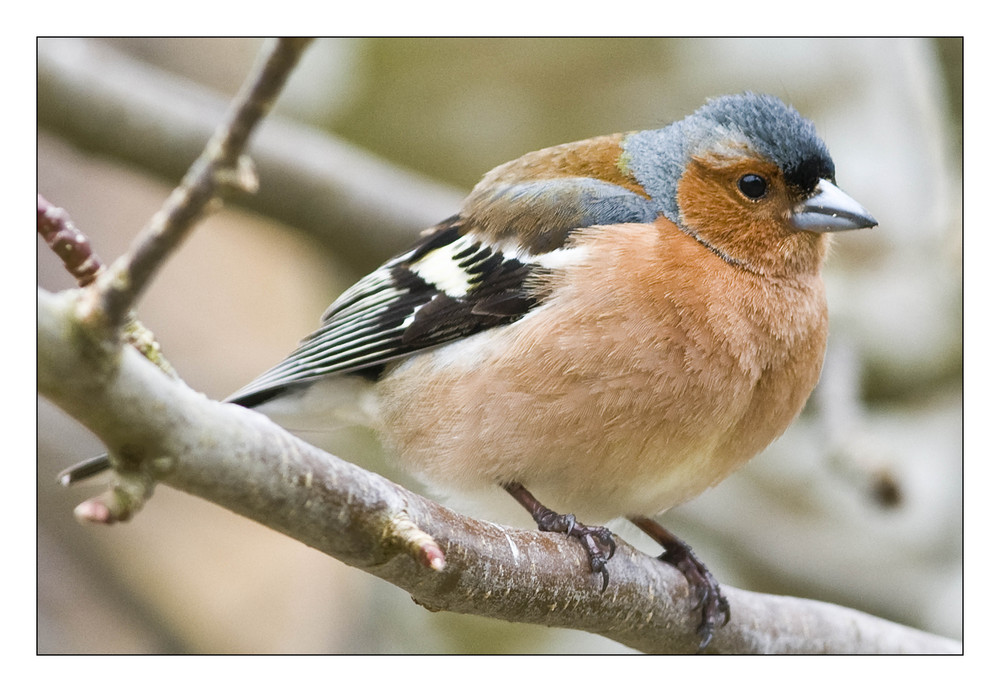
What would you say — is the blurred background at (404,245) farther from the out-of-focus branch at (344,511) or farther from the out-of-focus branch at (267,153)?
the out-of-focus branch at (344,511)

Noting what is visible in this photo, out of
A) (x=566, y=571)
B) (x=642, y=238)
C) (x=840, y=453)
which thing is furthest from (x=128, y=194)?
(x=840, y=453)

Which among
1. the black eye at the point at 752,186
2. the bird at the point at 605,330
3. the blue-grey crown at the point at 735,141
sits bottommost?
the bird at the point at 605,330

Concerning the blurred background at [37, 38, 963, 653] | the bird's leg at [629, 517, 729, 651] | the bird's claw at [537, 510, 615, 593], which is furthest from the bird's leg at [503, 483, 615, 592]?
the blurred background at [37, 38, 963, 653]

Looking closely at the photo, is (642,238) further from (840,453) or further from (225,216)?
(225,216)

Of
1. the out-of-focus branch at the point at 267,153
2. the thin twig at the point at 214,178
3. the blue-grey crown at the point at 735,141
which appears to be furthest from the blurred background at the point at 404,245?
the thin twig at the point at 214,178

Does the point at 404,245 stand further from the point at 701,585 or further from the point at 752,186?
the point at 701,585

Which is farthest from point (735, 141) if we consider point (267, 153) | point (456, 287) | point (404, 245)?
point (267, 153)
